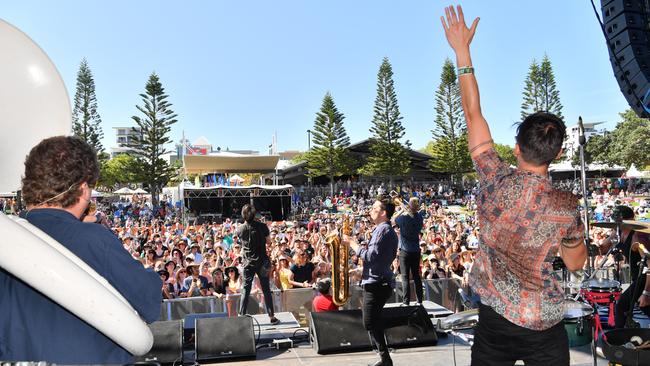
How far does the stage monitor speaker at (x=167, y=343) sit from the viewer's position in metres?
5.44

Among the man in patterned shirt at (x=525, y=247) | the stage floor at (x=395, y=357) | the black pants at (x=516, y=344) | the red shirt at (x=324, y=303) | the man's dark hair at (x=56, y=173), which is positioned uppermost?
the man's dark hair at (x=56, y=173)

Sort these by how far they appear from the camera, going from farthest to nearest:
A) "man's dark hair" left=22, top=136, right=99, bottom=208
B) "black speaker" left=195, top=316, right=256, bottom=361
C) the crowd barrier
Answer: the crowd barrier → "black speaker" left=195, top=316, right=256, bottom=361 → "man's dark hair" left=22, top=136, right=99, bottom=208

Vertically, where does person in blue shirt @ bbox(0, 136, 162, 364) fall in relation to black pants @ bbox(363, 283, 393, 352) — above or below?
above

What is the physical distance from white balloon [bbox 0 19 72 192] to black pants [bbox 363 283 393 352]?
332cm

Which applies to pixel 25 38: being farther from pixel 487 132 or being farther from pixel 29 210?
pixel 487 132

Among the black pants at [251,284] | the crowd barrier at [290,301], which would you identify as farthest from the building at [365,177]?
the black pants at [251,284]

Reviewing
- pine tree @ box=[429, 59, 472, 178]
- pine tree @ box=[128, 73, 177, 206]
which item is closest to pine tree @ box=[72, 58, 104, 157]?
pine tree @ box=[128, 73, 177, 206]

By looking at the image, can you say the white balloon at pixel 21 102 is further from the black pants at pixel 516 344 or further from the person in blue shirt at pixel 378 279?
the person in blue shirt at pixel 378 279

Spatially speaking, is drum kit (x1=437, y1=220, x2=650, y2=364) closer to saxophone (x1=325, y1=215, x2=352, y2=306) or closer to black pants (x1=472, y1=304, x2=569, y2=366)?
saxophone (x1=325, y1=215, x2=352, y2=306)

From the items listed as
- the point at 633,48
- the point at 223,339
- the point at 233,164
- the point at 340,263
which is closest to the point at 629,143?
the point at 233,164

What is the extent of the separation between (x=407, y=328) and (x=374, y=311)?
1167 millimetres

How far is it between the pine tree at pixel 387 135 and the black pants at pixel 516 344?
147 feet

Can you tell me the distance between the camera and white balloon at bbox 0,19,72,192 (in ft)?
8.37

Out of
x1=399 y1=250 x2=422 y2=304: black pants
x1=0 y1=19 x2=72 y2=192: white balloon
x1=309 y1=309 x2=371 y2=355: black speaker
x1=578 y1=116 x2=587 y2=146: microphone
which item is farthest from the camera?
x1=399 y1=250 x2=422 y2=304: black pants
